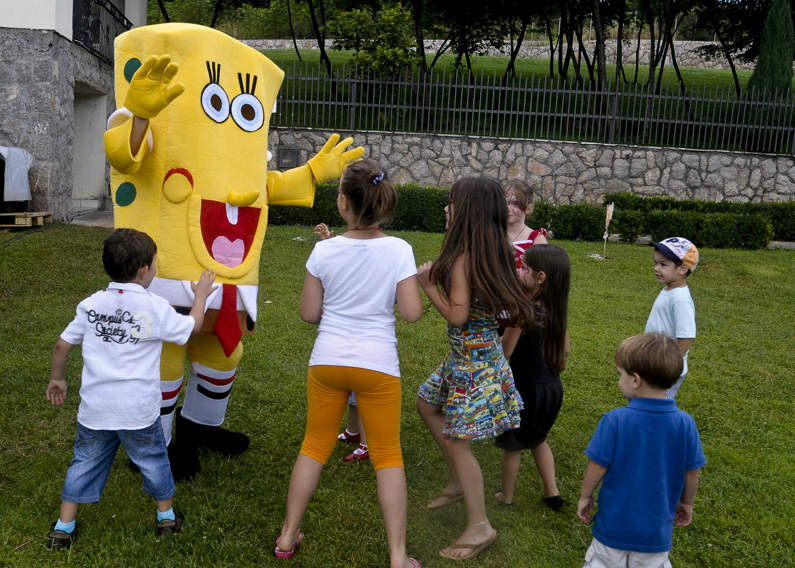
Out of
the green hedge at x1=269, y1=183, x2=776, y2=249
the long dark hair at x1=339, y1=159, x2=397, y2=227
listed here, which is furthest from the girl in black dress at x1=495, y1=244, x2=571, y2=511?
the green hedge at x1=269, y1=183, x2=776, y2=249

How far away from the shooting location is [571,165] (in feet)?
47.8

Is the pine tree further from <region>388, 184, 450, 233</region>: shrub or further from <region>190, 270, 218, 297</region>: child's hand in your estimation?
<region>190, 270, 218, 297</region>: child's hand

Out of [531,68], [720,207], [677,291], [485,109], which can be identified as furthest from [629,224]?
[531,68]

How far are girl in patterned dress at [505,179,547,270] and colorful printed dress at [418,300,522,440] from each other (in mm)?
1110

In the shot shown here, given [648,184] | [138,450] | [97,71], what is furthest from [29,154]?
[648,184]

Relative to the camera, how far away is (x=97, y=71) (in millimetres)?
12914

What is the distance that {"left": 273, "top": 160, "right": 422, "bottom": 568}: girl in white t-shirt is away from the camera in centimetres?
285

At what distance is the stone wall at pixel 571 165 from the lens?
14398 millimetres

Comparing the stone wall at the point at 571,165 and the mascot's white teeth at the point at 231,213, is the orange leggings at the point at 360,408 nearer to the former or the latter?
the mascot's white teeth at the point at 231,213

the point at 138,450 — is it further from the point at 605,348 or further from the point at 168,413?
the point at 605,348

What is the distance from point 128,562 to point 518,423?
1.73m

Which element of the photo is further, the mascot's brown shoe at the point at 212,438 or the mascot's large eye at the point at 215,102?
the mascot's brown shoe at the point at 212,438

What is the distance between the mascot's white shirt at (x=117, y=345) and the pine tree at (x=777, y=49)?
19.7 metres

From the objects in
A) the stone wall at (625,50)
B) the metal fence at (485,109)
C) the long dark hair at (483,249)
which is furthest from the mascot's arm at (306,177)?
the stone wall at (625,50)
